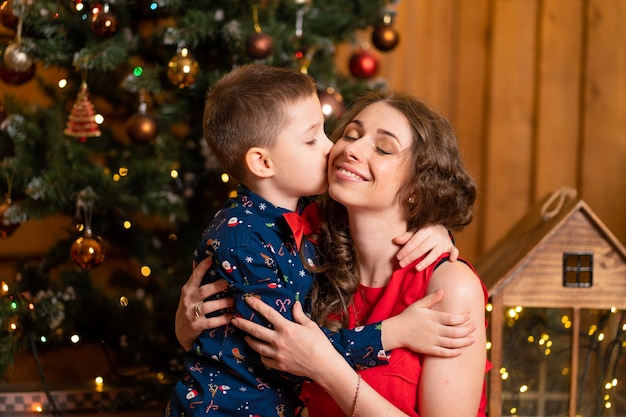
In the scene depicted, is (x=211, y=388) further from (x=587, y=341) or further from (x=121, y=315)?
(x=121, y=315)

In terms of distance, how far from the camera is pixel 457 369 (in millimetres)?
1572

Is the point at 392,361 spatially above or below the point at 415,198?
below

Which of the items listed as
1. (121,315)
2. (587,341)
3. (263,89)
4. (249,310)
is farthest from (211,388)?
(121,315)

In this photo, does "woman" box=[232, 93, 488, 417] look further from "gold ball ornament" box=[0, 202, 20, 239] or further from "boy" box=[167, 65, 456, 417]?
"gold ball ornament" box=[0, 202, 20, 239]

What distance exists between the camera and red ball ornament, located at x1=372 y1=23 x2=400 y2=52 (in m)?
2.73

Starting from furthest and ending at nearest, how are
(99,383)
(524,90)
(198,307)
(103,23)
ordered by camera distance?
(524,90) → (99,383) → (103,23) → (198,307)

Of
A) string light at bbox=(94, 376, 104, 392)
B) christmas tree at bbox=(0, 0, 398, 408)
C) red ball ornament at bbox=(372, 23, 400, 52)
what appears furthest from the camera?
red ball ornament at bbox=(372, 23, 400, 52)

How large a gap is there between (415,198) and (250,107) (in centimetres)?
39

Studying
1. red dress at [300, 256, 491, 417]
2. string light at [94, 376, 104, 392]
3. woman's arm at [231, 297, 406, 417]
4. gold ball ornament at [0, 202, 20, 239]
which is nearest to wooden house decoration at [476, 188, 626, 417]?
red dress at [300, 256, 491, 417]

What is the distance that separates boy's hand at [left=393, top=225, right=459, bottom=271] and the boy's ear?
1.01ft

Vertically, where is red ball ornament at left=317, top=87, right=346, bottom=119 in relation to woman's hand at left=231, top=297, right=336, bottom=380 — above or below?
above

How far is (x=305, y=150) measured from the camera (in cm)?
173

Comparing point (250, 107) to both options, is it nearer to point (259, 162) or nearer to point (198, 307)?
point (259, 162)

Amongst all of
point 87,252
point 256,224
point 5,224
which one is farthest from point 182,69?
point 256,224
